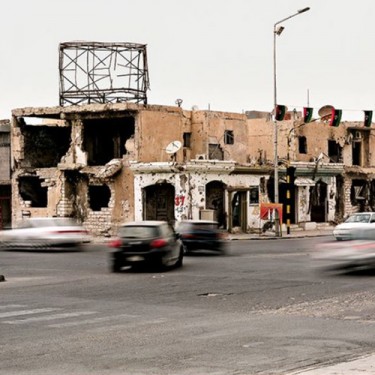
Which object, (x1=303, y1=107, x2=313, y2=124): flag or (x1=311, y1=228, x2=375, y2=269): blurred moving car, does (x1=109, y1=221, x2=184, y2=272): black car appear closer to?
(x1=311, y1=228, x2=375, y2=269): blurred moving car

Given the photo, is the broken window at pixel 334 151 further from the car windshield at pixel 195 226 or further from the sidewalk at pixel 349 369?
the sidewalk at pixel 349 369

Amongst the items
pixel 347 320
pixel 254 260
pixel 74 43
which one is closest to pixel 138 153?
pixel 74 43

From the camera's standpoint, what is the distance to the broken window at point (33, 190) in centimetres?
6031

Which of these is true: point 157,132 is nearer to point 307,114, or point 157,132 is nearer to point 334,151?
point 307,114

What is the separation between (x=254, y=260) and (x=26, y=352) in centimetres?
2108

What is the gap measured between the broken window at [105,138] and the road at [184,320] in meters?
28.1

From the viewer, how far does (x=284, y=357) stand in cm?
1347

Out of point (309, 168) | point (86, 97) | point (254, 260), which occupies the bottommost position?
point (254, 260)

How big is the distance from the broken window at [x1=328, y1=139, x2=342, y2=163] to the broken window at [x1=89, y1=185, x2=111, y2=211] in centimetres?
1814

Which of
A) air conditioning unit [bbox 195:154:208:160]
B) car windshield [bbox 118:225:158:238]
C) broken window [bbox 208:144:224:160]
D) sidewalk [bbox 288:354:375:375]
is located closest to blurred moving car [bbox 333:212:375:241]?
air conditioning unit [bbox 195:154:208:160]

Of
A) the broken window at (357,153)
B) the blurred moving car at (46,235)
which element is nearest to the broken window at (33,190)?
the blurred moving car at (46,235)

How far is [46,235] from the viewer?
133ft

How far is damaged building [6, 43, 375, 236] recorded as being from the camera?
5641cm

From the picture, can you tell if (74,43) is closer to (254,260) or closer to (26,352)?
(254,260)
